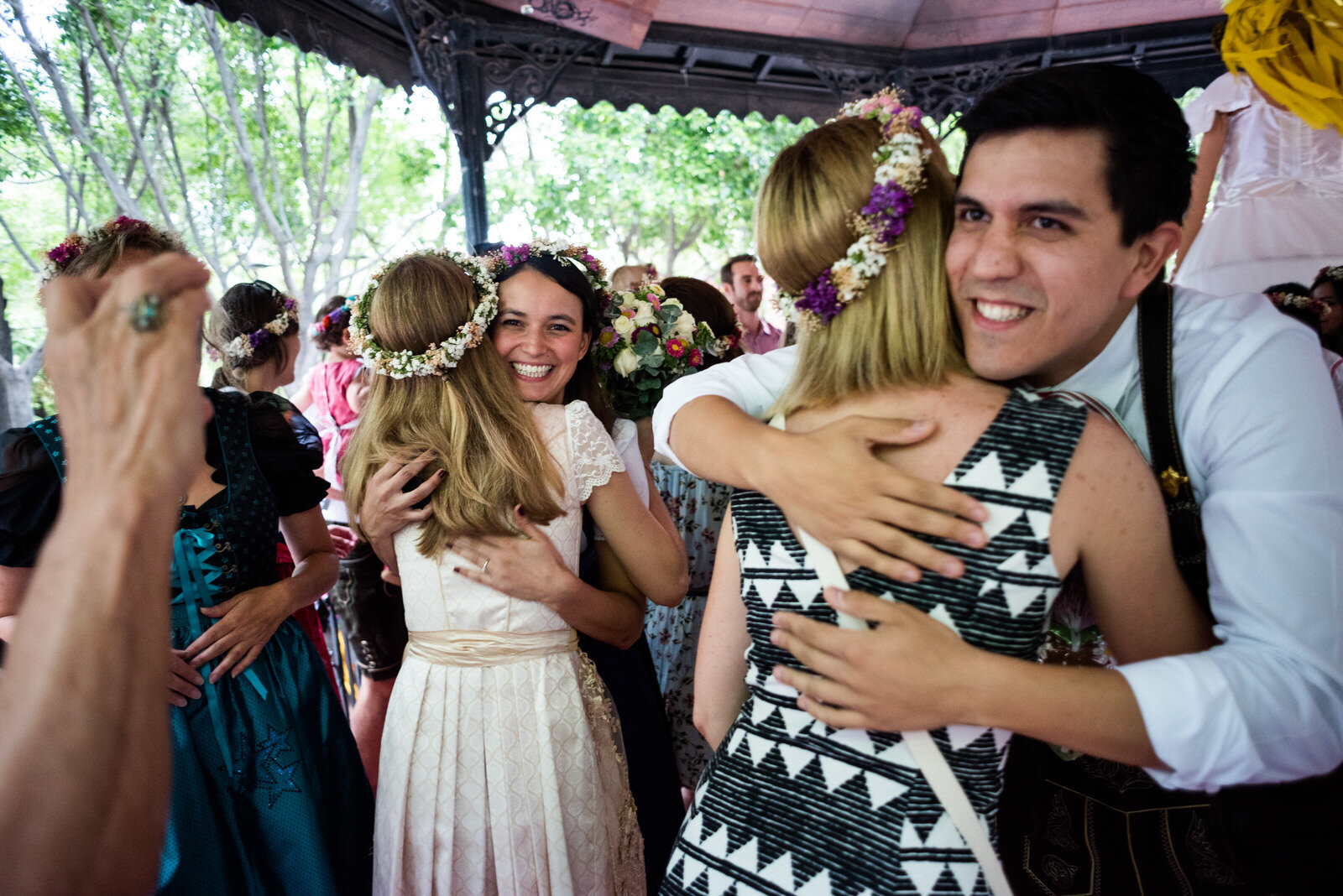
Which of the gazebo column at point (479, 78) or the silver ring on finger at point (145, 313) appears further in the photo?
the gazebo column at point (479, 78)

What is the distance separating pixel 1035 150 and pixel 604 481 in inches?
50.8

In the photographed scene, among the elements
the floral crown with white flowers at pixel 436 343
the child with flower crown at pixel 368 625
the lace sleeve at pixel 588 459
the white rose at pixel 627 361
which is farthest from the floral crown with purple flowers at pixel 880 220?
the child with flower crown at pixel 368 625

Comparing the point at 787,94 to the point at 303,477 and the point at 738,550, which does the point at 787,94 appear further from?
the point at 738,550

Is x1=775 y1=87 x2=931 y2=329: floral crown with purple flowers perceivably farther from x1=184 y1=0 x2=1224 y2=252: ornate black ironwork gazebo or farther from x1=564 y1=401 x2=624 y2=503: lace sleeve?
x1=184 y1=0 x2=1224 y2=252: ornate black ironwork gazebo

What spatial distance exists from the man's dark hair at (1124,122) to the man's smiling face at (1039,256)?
19 mm

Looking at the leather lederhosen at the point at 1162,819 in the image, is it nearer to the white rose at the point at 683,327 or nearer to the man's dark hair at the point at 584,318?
the man's dark hair at the point at 584,318

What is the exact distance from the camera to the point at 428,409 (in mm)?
2230

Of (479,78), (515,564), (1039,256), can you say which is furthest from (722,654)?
(479,78)

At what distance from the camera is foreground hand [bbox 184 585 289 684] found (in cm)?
199

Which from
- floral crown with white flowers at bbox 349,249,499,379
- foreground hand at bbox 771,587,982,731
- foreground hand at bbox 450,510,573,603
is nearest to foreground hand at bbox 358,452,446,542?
foreground hand at bbox 450,510,573,603

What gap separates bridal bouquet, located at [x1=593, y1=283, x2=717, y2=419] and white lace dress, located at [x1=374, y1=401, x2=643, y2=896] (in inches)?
28.4

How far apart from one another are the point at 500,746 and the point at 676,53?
5079mm

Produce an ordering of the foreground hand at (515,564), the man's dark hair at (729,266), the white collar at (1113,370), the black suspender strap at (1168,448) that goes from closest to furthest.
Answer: the black suspender strap at (1168,448) < the white collar at (1113,370) < the foreground hand at (515,564) < the man's dark hair at (729,266)

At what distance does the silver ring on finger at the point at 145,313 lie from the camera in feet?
2.69
